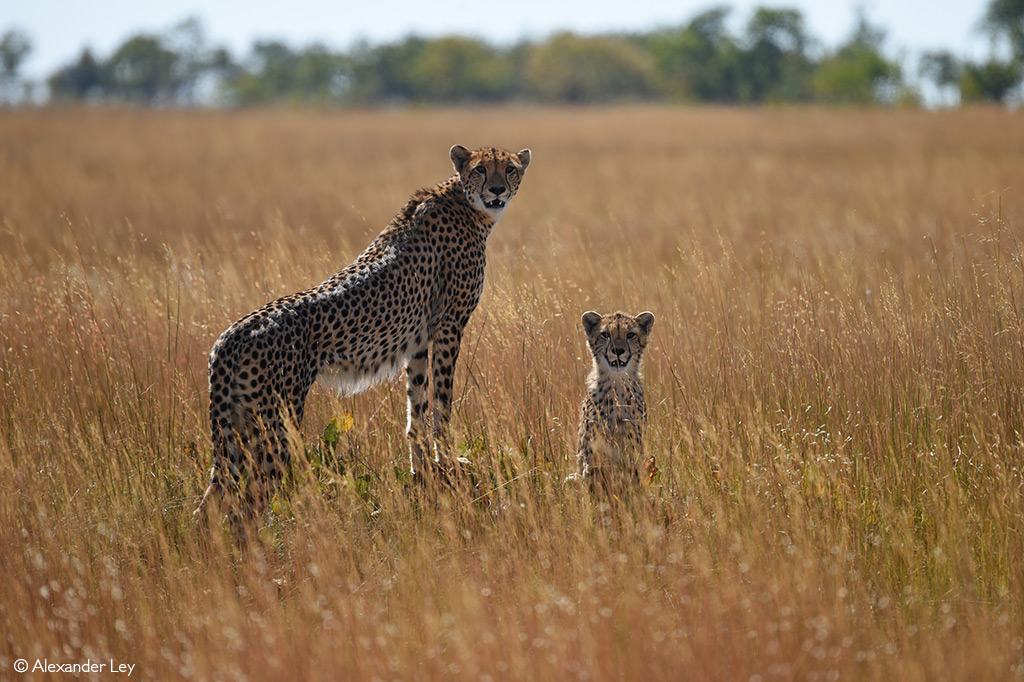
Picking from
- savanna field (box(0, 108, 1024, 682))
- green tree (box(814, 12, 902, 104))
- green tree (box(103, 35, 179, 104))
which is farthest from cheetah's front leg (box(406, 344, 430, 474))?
green tree (box(103, 35, 179, 104))

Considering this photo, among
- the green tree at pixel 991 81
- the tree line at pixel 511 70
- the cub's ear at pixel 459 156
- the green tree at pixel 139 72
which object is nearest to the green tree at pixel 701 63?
the tree line at pixel 511 70

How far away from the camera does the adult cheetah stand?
355cm

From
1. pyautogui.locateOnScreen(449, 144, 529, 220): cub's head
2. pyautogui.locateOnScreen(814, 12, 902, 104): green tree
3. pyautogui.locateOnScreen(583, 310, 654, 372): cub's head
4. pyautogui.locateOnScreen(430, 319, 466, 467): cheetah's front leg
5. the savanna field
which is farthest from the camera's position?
pyautogui.locateOnScreen(814, 12, 902, 104): green tree

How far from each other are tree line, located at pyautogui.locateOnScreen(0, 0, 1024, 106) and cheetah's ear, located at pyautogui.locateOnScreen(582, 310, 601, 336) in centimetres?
7034

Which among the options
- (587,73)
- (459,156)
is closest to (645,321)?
(459,156)

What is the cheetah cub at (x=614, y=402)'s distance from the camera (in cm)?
401

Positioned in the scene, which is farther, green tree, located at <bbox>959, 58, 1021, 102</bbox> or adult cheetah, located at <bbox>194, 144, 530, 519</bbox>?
green tree, located at <bbox>959, 58, 1021, 102</bbox>

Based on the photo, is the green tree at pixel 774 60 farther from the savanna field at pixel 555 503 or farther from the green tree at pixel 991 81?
the savanna field at pixel 555 503

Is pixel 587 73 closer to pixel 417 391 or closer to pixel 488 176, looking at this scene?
pixel 488 176

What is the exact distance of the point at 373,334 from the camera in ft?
13.6

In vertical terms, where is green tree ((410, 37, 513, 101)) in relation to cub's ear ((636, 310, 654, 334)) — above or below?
above
